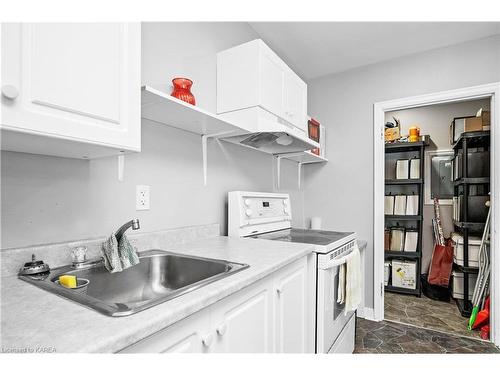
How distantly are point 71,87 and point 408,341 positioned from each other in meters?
2.84

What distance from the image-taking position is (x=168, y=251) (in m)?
1.34

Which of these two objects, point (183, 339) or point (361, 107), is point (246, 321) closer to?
point (183, 339)

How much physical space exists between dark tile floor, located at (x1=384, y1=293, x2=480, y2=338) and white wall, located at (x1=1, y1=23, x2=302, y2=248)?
2.02 metres

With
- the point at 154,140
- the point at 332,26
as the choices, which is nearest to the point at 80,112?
the point at 154,140

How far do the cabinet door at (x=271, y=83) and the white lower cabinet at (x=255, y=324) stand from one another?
1022 mm

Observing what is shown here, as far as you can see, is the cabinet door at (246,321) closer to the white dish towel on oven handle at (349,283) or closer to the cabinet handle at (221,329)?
the cabinet handle at (221,329)

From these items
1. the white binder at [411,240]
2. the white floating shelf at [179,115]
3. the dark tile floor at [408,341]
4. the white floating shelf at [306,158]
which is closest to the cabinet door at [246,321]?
the white floating shelf at [179,115]

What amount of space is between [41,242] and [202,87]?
4.08 ft

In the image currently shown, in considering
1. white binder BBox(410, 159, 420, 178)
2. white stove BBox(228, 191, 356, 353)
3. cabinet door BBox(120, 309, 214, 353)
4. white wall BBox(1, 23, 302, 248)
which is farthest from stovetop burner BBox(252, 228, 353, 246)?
white binder BBox(410, 159, 420, 178)

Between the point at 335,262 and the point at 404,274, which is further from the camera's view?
the point at 404,274

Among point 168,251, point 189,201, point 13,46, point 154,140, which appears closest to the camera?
point 13,46

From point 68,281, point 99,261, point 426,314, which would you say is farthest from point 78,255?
point 426,314

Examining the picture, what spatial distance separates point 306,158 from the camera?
286 cm

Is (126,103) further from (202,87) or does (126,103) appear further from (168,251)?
(202,87)
